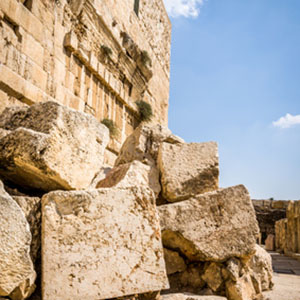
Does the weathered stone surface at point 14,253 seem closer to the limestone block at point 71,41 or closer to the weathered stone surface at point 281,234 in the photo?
the limestone block at point 71,41

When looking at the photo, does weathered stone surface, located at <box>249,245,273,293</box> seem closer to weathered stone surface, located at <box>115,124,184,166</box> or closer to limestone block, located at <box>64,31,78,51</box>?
weathered stone surface, located at <box>115,124,184,166</box>

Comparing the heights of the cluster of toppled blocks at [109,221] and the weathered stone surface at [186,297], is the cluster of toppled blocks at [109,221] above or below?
above

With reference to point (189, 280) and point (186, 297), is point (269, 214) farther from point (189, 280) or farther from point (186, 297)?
point (186, 297)

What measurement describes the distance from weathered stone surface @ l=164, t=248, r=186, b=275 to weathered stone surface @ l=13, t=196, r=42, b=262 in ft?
3.82

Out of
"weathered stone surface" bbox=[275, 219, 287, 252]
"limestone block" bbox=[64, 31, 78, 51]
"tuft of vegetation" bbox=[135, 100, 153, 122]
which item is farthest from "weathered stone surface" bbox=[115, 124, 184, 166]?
"weathered stone surface" bbox=[275, 219, 287, 252]

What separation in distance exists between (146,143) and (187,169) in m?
Answer: 0.60

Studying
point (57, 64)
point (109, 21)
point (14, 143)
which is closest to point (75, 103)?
point (57, 64)

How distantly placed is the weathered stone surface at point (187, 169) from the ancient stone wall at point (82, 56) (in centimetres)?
296

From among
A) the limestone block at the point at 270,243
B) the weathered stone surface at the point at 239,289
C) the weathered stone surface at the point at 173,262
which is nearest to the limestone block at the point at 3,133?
the weathered stone surface at the point at 173,262

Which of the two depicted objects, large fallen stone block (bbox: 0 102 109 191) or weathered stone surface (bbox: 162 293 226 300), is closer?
large fallen stone block (bbox: 0 102 109 191)

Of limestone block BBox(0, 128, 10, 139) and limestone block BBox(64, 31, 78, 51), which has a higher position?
limestone block BBox(64, 31, 78, 51)

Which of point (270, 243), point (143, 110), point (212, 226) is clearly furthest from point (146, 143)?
point (270, 243)

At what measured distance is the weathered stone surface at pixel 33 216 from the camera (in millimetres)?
1937

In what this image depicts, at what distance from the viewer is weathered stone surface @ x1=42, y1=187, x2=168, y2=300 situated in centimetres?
185
